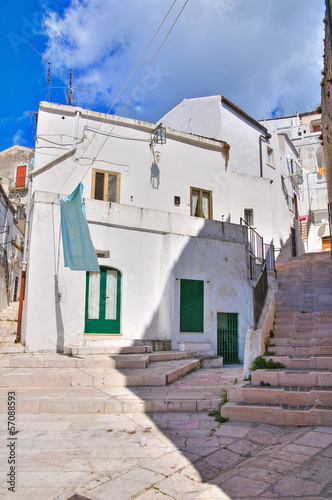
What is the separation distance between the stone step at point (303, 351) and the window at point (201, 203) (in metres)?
8.87

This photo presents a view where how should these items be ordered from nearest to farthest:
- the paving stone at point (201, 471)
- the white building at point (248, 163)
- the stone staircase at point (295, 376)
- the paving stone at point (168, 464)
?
the paving stone at point (201, 471) < the paving stone at point (168, 464) < the stone staircase at point (295, 376) < the white building at point (248, 163)

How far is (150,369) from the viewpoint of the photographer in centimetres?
931

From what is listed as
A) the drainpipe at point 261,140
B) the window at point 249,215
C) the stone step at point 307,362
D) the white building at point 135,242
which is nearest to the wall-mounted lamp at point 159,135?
the white building at point 135,242

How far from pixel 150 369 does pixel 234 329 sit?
513 cm

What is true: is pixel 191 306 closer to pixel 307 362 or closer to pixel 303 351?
pixel 303 351

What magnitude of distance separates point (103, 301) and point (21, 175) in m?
23.0

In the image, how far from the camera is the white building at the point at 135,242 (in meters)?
11.4

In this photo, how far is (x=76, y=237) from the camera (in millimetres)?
10234

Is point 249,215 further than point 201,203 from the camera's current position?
Yes

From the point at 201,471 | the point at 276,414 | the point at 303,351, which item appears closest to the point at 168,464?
the point at 201,471

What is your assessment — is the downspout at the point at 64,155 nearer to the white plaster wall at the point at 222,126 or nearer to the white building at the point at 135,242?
the white building at the point at 135,242

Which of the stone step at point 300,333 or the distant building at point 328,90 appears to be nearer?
the stone step at point 300,333

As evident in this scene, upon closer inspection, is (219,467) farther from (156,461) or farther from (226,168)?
(226,168)

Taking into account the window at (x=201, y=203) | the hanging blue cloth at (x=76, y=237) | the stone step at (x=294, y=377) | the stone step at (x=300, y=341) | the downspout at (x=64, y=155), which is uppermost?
the downspout at (x=64, y=155)
